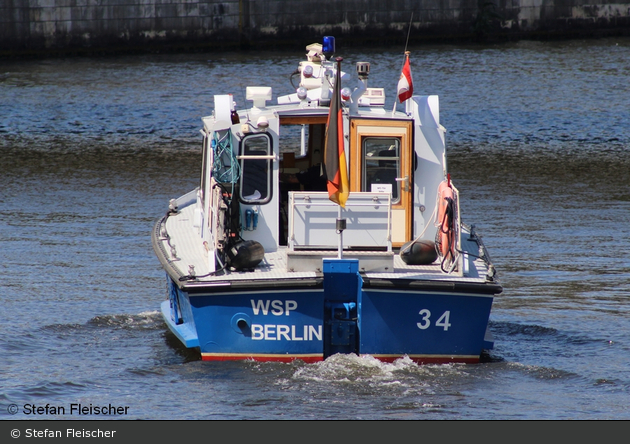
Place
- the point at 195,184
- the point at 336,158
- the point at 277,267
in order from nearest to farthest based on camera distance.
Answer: the point at 336,158
the point at 277,267
the point at 195,184

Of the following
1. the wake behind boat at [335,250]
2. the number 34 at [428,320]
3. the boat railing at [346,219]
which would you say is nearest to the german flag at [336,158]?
the wake behind boat at [335,250]

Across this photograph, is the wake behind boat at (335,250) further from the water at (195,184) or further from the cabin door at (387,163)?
the water at (195,184)

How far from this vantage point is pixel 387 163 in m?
10.1

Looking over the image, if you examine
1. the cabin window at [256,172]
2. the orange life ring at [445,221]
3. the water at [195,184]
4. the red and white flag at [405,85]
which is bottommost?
the water at [195,184]

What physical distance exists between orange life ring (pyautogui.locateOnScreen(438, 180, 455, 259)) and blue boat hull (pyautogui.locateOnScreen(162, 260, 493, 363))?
73cm

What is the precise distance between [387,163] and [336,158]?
1465 mm

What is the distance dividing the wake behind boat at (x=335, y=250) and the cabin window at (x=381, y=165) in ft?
0.04

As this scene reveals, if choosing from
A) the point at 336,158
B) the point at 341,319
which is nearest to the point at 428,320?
the point at 341,319

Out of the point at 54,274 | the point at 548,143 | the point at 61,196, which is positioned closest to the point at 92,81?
the point at 61,196

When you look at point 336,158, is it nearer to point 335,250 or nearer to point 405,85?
point 335,250

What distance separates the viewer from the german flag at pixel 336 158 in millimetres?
8750

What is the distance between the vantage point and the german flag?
8750 mm

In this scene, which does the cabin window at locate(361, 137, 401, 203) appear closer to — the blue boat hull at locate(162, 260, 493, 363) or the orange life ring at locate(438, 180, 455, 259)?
the orange life ring at locate(438, 180, 455, 259)
